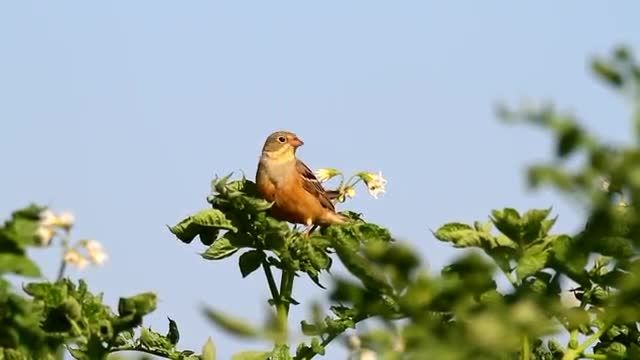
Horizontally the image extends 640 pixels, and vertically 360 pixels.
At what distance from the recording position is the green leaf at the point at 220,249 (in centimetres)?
536

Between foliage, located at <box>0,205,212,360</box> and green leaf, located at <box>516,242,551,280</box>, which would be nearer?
foliage, located at <box>0,205,212,360</box>

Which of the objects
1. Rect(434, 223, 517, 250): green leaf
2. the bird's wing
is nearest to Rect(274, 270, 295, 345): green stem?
Rect(434, 223, 517, 250): green leaf

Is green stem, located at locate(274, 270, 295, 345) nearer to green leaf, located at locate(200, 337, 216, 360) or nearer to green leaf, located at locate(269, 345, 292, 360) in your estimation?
green leaf, located at locate(269, 345, 292, 360)

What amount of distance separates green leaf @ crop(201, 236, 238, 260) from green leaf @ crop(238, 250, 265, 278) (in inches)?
2.6

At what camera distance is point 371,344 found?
5.94ft

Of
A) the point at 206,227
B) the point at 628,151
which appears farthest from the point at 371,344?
the point at 206,227

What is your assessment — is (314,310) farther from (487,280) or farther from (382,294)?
(487,280)

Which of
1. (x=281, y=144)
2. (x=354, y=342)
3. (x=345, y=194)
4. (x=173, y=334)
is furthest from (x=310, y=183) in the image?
(x=354, y=342)

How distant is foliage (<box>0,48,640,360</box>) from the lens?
1703mm

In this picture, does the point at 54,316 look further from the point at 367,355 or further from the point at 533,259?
the point at 367,355

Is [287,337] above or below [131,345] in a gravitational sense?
above

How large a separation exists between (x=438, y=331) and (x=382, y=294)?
0.97ft

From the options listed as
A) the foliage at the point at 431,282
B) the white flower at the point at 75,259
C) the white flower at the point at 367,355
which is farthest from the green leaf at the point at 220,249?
the white flower at the point at 367,355

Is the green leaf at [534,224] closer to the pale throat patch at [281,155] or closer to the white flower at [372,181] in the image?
the white flower at [372,181]
